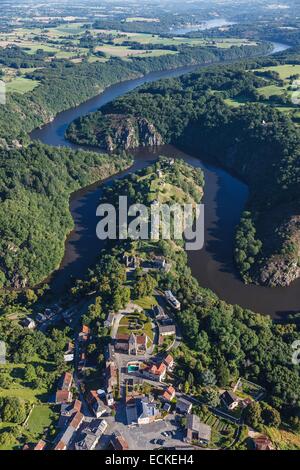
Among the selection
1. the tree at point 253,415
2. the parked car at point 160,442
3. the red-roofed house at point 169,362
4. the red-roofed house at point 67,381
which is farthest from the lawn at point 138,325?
the tree at point 253,415

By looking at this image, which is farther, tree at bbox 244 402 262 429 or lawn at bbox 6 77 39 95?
lawn at bbox 6 77 39 95

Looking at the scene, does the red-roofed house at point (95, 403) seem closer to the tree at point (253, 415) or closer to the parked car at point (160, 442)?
the parked car at point (160, 442)

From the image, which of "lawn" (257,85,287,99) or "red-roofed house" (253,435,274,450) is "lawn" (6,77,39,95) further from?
"red-roofed house" (253,435,274,450)

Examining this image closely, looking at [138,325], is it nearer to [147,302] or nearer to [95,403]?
[147,302]

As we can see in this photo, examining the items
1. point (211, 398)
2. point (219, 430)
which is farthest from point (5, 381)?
point (219, 430)

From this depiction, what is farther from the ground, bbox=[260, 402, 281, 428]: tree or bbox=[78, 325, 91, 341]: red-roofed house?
bbox=[78, 325, 91, 341]: red-roofed house

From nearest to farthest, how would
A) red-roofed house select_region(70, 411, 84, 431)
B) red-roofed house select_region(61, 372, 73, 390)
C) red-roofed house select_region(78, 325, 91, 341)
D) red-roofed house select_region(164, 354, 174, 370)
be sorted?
red-roofed house select_region(70, 411, 84, 431) < red-roofed house select_region(61, 372, 73, 390) < red-roofed house select_region(164, 354, 174, 370) < red-roofed house select_region(78, 325, 91, 341)


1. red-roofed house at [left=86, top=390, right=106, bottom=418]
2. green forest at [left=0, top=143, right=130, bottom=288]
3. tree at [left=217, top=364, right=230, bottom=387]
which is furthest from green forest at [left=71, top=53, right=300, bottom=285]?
red-roofed house at [left=86, top=390, right=106, bottom=418]
